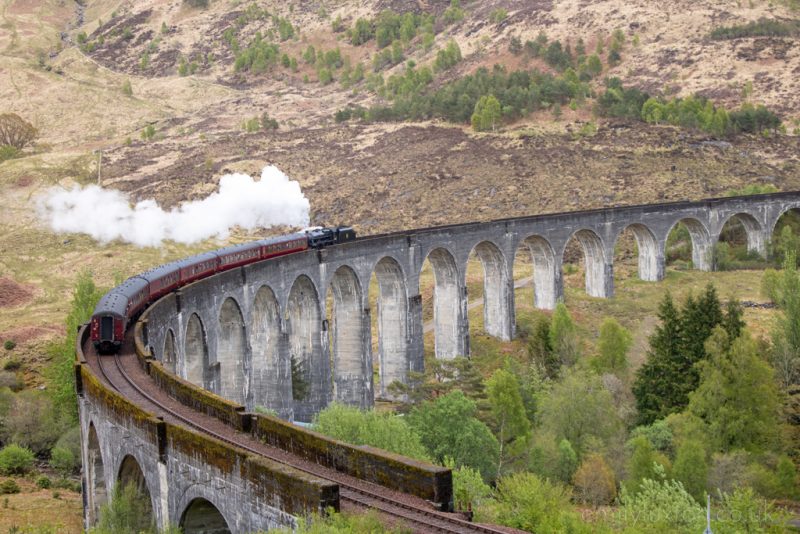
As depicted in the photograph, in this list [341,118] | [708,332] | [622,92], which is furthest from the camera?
[341,118]

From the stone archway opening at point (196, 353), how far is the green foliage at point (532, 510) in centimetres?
1790

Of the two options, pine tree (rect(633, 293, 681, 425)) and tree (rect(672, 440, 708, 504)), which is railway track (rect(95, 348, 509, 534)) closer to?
tree (rect(672, 440, 708, 504))

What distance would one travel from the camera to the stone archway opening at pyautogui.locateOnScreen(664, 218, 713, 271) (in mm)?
81562

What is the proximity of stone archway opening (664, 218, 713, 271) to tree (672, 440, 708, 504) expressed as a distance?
4394 cm

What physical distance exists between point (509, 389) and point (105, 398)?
2327cm

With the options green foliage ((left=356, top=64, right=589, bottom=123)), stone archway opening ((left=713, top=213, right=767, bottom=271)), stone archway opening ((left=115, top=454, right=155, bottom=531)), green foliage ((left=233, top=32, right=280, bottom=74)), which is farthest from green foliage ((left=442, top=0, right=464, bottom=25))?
stone archway opening ((left=115, top=454, right=155, bottom=531))

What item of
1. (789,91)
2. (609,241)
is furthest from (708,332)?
(789,91)

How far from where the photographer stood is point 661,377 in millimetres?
49188

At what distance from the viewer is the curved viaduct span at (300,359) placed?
899 inches

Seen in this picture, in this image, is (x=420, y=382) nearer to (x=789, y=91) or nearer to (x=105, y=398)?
(x=105, y=398)

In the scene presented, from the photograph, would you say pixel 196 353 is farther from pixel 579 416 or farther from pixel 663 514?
pixel 663 514

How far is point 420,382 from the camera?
57344 millimetres

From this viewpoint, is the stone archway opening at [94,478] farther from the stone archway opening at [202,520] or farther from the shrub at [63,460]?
the shrub at [63,460]

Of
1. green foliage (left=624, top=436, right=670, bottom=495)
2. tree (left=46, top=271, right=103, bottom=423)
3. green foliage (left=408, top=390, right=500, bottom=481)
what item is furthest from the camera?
tree (left=46, top=271, right=103, bottom=423)
